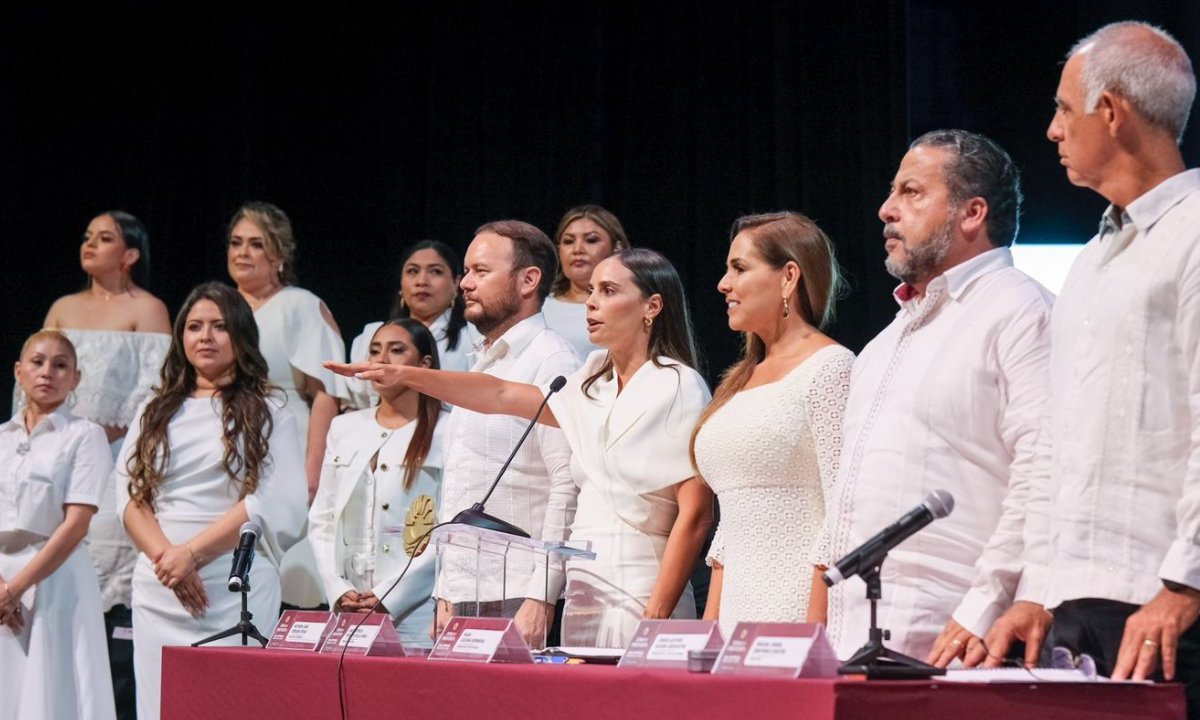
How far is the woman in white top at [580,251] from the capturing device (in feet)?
16.5

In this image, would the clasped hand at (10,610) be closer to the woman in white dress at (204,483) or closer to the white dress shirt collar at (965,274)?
the woman in white dress at (204,483)

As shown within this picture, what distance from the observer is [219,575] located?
476 cm

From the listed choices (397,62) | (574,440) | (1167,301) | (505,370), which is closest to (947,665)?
(1167,301)

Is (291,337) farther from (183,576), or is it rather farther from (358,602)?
(358,602)

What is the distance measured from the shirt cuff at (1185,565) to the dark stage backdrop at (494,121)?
2.90m

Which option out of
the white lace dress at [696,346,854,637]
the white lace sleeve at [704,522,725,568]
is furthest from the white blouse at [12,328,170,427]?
the white lace dress at [696,346,854,637]

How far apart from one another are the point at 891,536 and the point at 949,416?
63 cm

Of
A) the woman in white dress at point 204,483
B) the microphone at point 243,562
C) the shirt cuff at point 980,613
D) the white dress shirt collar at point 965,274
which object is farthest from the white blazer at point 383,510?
the shirt cuff at point 980,613

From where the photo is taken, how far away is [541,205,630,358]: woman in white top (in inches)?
198

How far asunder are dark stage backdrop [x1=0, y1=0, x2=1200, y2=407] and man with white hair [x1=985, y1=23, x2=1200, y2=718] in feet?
8.06

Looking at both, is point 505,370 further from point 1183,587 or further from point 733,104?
point 1183,587

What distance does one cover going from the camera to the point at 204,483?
4.82 m

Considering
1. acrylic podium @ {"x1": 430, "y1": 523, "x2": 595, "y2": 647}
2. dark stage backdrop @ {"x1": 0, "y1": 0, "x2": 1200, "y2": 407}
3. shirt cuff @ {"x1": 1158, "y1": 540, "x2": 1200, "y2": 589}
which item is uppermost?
dark stage backdrop @ {"x1": 0, "y1": 0, "x2": 1200, "y2": 407}

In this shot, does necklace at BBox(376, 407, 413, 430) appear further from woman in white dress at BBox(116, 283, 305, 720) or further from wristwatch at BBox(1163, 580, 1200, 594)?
wristwatch at BBox(1163, 580, 1200, 594)
